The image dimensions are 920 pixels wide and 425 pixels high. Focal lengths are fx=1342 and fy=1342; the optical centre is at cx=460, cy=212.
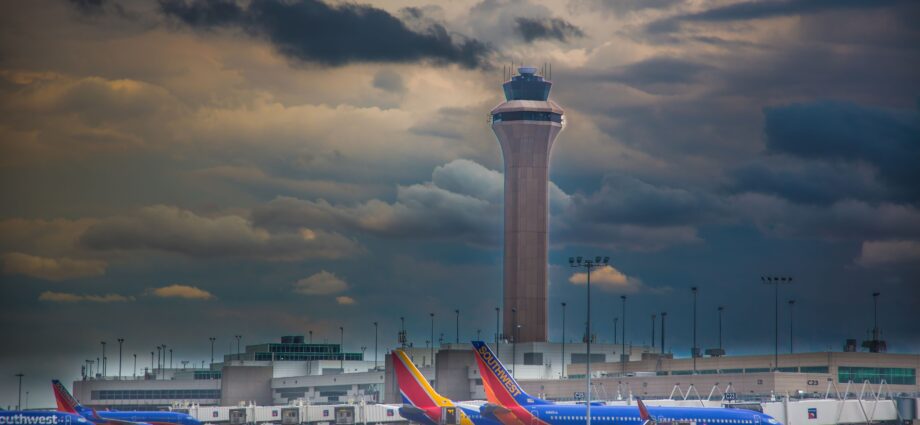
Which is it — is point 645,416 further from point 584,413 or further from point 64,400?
point 64,400

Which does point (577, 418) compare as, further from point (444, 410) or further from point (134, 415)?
point (134, 415)

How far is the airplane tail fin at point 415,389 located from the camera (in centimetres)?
14431

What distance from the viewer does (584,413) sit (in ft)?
417

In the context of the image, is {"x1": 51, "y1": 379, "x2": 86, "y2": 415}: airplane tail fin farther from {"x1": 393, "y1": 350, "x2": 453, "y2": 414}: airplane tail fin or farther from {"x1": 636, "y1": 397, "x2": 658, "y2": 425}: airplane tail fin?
{"x1": 636, "y1": 397, "x2": 658, "y2": 425}: airplane tail fin

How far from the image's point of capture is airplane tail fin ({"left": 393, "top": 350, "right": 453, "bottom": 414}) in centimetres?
14431

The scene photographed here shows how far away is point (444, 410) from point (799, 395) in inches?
2355

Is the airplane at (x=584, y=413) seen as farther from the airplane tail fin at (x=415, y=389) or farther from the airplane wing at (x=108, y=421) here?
the airplane wing at (x=108, y=421)

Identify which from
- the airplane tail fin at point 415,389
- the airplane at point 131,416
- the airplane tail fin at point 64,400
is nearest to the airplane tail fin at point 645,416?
the airplane tail fin at point 415,389

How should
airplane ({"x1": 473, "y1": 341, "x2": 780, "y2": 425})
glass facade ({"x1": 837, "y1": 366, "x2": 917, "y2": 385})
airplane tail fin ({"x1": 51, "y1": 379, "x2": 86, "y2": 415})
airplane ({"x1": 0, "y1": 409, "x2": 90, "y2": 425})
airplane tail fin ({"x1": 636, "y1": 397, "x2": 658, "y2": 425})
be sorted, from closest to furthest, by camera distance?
1. airplane tail fin ({"x1": 636, "y1": 397, "x2": 658, "y2": 425})
2. airplane ({"x1": 0, "y1": 409, "x2": 90, "y2": 425})
3. airplane ({"x1": 473, "y1": 341, "x2": 780, "y2": 425})
4. airplane tail fin ({"x1": 51, "y1": 379, "x2": 86, "y2": 415})
5. glass facade ({"x1": 837, "y1": 366, "x2": 917, "y2": 385})

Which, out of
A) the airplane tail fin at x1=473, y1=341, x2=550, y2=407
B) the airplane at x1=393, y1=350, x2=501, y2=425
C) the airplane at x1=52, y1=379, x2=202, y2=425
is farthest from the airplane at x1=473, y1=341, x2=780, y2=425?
the airplane at x1=52, y1=379, x2=202, y2=425

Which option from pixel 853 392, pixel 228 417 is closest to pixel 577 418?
pixel 228 417

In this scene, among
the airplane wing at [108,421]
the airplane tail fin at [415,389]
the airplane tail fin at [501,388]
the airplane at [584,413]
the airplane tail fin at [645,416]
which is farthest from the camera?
the airplane tail fin at [415,389]

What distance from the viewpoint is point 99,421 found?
454ft

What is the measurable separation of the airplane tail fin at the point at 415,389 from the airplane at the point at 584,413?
33.5 ft
